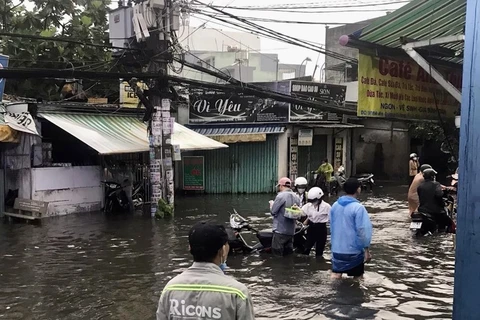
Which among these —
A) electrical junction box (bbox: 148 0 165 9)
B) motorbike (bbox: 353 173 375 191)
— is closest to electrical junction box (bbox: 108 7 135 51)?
electrical junction box (bbox: 148 0 165 9)

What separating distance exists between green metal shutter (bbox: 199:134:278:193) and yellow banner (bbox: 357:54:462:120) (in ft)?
47.6

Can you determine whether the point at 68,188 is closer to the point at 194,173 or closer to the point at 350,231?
the point at 194,173

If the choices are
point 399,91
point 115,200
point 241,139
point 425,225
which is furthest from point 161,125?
point 399,91

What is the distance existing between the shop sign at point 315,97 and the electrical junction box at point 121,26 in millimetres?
8600

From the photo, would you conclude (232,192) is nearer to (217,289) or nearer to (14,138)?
(14,138)

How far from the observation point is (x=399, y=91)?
6.41 meters

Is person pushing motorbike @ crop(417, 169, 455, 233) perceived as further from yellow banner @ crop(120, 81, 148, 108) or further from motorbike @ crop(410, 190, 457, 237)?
yellow banner @ crop(120, 81, 148, 108)

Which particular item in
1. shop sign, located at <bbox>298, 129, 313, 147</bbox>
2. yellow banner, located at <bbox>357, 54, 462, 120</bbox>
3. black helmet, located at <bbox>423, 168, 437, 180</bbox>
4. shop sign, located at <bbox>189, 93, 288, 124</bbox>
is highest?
shop sign, located at <bbox>189, 93, 288, 124</bbox>

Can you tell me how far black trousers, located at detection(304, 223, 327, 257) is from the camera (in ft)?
28.0

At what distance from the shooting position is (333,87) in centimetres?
2231

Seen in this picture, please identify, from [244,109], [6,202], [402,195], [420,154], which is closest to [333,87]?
[244,109]

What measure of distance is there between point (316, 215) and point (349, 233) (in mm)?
2228

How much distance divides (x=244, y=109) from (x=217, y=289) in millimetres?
18903

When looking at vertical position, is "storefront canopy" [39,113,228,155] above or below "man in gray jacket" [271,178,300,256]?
above
